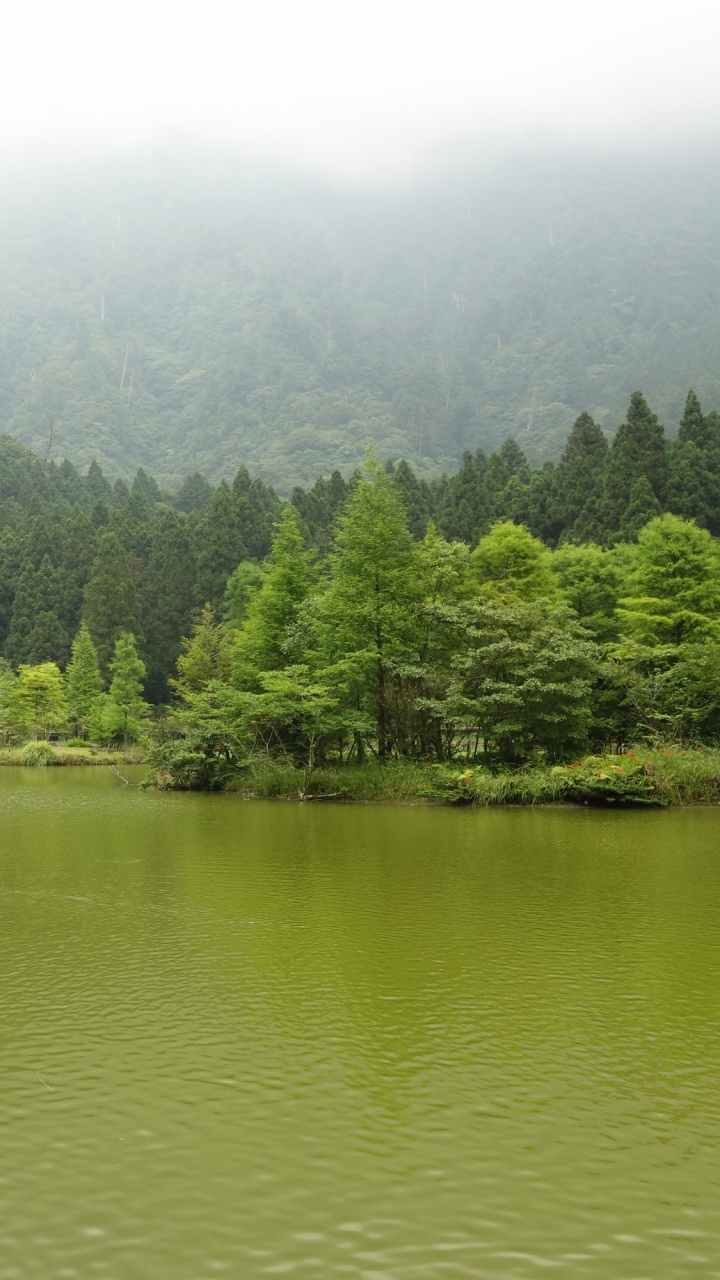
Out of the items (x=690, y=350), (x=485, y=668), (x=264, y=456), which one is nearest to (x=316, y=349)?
(x=264, y=456)

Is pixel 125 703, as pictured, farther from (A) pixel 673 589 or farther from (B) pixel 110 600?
(A) pixel 673 589

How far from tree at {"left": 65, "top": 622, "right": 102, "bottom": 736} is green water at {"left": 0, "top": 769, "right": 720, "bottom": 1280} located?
41.7 metres

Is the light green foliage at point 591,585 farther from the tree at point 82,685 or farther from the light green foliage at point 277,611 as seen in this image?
the tree at point 82,685

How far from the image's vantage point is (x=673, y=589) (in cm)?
2708

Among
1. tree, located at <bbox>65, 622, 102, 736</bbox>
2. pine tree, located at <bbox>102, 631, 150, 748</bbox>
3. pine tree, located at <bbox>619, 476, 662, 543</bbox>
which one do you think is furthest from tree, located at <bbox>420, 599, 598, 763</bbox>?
tree, located at <bbox>65, 622, 102, 736</bbox>

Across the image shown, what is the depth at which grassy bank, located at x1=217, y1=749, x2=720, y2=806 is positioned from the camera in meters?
20.6

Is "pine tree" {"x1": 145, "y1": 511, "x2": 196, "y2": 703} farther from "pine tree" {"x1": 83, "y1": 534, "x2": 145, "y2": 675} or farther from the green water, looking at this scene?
the green water

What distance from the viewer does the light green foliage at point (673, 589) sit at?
26156mm

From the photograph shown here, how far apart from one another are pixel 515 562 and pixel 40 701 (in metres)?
30.4

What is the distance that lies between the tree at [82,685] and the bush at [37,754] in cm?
810

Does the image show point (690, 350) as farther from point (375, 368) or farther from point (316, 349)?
point (316, 349)

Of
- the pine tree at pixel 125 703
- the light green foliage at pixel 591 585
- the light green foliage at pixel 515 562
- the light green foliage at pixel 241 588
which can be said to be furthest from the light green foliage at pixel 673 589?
the light green foliage at pixel 241 588

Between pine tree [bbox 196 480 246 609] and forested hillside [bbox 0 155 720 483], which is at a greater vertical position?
forested hillside [bbox 0 155 720 483]

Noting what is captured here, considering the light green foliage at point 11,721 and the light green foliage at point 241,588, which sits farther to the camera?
the light green foliage at point 241,588
